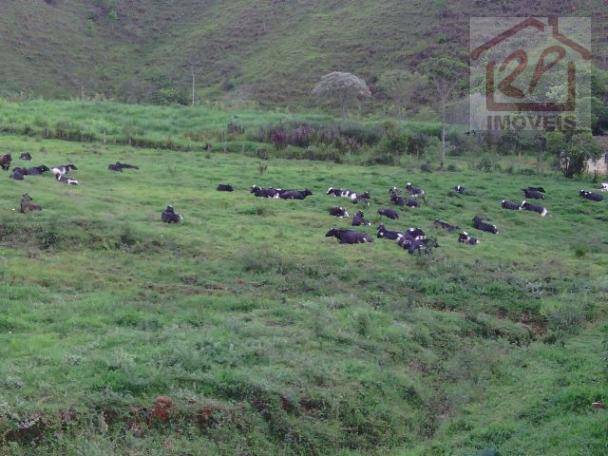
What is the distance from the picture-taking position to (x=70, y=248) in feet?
55.6

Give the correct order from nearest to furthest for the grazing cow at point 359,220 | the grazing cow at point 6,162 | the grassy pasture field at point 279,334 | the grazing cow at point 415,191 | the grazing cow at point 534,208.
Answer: the grassy pasture field at point 279,334 < the grazing cow at point 359,220 < the grazing cow at point 6,162 < the grazing cow at point 534,208 < the grazing cow at point 415,191

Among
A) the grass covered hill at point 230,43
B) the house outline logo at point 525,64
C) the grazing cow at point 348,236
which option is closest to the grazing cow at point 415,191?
the grazing cow at point 348,236

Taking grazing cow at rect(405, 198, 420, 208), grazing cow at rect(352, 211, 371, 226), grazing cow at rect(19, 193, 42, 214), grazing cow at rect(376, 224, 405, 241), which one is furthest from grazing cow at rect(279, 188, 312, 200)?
grazing cow at rect(19, 193, 42, 214)

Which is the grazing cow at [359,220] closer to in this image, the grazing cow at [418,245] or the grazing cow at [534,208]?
the grazing cow at [418,245]

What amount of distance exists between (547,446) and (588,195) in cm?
2101

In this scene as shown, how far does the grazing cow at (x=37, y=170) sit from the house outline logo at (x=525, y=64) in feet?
82.2

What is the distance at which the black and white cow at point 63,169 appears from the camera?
1015 inches

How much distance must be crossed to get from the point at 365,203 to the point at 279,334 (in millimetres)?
12773

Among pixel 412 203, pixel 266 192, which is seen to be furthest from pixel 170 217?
pixel 412 203

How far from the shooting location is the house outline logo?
3991cm

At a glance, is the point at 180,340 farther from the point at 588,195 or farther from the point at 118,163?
the point at 588,195

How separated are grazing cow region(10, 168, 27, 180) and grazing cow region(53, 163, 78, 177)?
1014 mm

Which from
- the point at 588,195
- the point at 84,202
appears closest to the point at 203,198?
the point at 84,202

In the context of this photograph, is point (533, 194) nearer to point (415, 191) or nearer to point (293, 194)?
point (415, 191)
